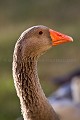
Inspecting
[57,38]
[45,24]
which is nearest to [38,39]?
[57,38]

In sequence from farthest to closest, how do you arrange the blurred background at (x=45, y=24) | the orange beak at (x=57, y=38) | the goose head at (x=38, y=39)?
the blurred background at (x=45, y=24) → the orange beak at (x=57, y=38) → the goose head at (x=38, y=39)

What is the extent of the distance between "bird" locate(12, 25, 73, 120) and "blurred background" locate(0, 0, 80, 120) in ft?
9.21

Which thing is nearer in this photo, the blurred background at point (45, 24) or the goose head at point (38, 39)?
the goose head at point (38, 39)

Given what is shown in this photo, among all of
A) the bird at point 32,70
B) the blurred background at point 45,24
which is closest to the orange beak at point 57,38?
the bird at point 32,70

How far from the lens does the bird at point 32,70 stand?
322 cm

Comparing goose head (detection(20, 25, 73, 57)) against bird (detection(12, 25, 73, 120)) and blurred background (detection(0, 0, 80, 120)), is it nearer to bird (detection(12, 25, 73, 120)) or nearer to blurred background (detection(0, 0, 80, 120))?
bird (detection(12, 25, 73, 120))

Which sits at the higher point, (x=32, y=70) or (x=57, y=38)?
(x=57, y=38)

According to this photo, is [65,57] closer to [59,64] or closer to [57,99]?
[59,64]

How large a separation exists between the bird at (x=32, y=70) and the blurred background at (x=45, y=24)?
2809 mm

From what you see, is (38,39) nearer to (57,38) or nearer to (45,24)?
(57,38)

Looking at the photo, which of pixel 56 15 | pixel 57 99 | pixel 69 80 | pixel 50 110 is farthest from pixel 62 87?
pixel 56 15

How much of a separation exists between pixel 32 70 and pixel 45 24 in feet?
24.6

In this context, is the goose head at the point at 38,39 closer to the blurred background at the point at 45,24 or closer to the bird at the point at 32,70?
the bird at the point at 32,70

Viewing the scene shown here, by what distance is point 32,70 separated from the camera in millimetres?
3270
